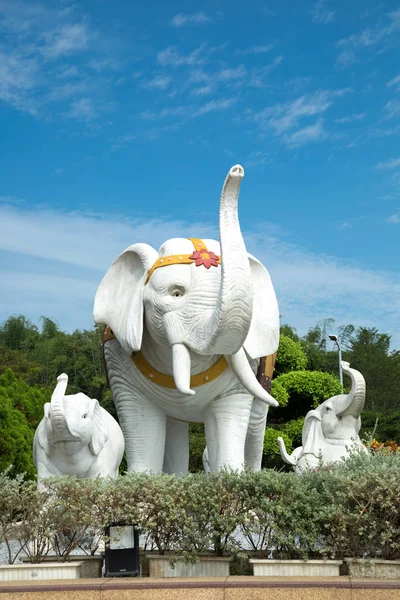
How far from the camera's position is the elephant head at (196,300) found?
7551 millimetres

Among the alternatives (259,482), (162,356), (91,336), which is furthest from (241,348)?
(91,336)

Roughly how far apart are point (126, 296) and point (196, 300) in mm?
1010

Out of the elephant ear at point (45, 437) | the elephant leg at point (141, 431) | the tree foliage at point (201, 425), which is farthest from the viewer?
the tree foliage at point (201, 425)

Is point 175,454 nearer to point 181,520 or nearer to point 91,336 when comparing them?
point 181,520

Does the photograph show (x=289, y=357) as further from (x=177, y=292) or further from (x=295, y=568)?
(x=295, y=568)

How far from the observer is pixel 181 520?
6.25m

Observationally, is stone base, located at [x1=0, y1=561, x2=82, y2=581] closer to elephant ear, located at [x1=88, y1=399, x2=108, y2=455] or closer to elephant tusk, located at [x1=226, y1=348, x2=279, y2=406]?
elephant ear, located at [x1=88, y1=399, x2=108, y2=455]

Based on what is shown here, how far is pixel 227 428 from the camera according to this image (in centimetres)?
848

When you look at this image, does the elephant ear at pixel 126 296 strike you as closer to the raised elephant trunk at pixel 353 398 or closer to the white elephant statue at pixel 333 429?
the raised elephant trunk at pixel 353 398

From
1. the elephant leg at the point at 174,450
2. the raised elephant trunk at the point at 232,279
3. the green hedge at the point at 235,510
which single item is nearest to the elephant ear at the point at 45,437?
the green hedge at the point at 235,510

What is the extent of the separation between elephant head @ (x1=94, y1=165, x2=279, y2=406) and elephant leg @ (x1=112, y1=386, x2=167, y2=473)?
64cm

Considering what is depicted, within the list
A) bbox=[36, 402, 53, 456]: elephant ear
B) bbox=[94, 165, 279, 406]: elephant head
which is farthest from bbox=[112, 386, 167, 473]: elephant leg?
bbox=[36, 402, 53, 456]: elephant ear

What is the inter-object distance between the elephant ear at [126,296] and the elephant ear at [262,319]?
118 cm

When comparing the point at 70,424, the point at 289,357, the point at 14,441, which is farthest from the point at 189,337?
the point at 289,357
